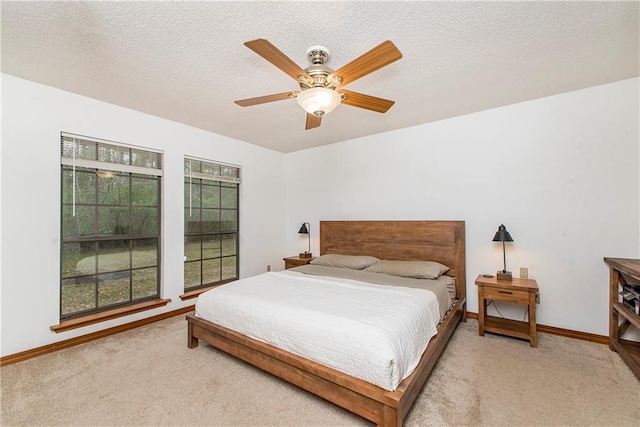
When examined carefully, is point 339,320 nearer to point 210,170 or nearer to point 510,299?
point 510,299

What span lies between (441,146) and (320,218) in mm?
2202

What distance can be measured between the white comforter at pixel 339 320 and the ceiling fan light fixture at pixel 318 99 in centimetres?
143

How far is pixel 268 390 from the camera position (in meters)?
2.03

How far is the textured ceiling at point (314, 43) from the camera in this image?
1.68 m

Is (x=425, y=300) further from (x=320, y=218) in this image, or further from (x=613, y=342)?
(x=320, y=218)

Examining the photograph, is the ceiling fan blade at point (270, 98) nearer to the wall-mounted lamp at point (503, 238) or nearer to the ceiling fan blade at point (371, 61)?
the ceiling fan blade at point (371, 61)

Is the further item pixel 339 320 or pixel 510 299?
pixel 510 299

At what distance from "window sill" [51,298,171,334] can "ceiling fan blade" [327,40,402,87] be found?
10.6ft

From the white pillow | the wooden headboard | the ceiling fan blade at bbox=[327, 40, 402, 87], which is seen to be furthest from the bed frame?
the ceiling fan blade at bbox=[327, 40, 402, 87]

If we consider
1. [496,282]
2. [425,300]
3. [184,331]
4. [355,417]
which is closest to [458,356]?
[425,300]

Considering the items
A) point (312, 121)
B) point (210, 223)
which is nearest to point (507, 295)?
point (312, 121)

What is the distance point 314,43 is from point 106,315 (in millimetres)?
3360

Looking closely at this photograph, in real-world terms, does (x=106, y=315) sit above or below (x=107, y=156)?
below

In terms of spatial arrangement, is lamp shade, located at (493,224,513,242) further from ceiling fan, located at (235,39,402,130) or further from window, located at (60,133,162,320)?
window, located at (60,133,162,320)
